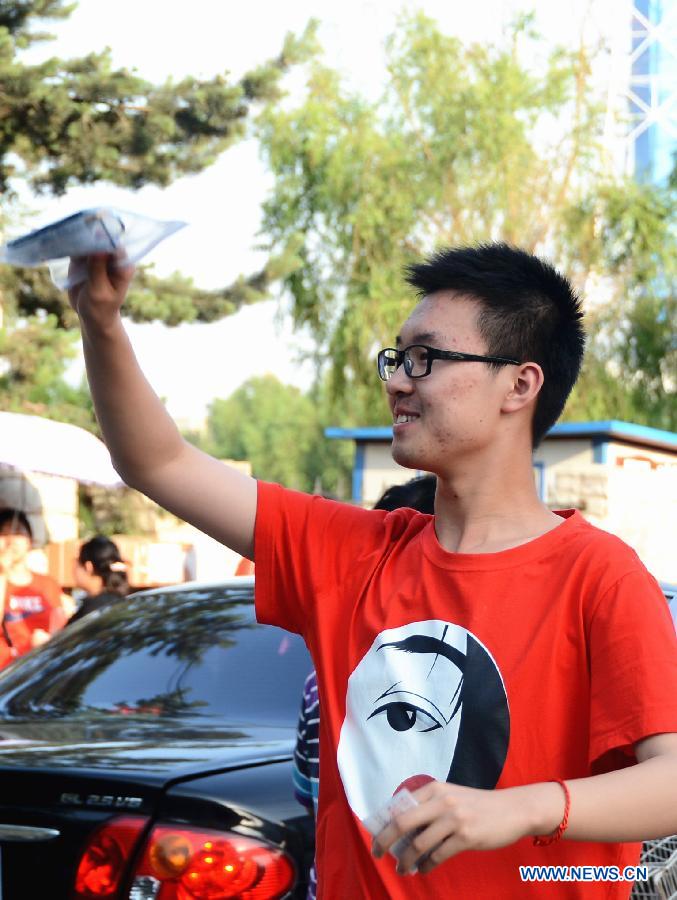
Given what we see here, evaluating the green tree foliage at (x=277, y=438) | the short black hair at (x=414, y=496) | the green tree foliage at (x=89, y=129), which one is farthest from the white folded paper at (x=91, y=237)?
the green tree foliage at (x=277, y=438)

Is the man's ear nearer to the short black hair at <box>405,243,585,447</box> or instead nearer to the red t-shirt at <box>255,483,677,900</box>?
the short black hair at <box>405,243,585,447</box>

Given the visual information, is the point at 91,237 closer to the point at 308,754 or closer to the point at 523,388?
the point at 523,388

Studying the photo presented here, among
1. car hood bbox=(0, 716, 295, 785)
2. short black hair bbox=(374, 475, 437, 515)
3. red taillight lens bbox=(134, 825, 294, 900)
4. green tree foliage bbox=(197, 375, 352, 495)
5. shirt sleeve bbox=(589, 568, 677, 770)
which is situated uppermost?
green tree foliage bbox=(197, 375, 352, 495)

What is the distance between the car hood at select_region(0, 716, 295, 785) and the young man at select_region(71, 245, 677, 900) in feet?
3.41

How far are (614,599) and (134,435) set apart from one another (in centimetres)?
77

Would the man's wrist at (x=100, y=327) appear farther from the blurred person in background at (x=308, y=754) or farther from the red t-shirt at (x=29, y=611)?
the red t-shirt at (x=29, y=611)

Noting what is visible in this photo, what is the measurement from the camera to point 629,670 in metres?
1.74

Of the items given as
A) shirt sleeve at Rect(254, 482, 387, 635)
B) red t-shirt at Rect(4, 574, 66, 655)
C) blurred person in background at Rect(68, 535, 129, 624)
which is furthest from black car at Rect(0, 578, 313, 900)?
red t-shirt at Rect(4, 574, 66, 655)

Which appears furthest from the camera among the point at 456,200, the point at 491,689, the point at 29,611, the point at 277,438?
the point at 277,438

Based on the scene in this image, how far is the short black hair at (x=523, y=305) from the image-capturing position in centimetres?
213

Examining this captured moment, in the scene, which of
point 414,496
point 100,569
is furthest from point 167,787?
point 100,569

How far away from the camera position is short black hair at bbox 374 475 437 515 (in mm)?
3381

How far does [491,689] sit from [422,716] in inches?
4.3

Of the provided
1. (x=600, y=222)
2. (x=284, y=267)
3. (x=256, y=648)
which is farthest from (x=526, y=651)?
(x=600, y=222)
